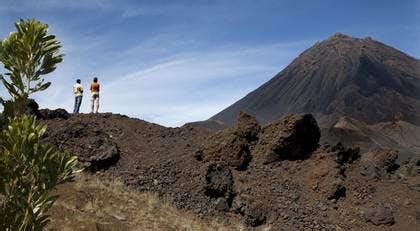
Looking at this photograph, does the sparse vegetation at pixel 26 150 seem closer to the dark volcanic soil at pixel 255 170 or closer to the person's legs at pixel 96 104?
the dark volcanic soil at pixel 255 170

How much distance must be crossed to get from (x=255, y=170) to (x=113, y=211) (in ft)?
21.4

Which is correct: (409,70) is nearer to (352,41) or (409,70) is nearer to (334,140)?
(352,41)

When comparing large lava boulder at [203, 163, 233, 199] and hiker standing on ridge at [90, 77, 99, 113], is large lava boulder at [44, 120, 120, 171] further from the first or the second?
large lava boulder at [203, 163, 233, 199]

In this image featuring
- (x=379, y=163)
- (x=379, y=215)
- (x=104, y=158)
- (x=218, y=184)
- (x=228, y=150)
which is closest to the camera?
(x=218, y=184)

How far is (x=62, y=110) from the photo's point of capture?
2031 cm

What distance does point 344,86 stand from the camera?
317 feet

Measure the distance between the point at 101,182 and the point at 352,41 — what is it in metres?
108

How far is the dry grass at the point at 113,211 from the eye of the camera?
12.9m

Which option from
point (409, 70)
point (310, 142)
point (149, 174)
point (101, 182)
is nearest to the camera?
point (101, 182)

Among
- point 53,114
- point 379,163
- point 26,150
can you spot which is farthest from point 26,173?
point 379,163

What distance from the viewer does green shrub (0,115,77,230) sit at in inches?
141

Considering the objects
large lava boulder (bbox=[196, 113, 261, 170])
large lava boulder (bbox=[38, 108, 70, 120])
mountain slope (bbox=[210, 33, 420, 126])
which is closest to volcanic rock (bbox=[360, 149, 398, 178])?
large lava boulder (bbox=[196, 113, 261, 170])

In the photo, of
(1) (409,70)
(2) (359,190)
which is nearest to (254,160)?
(2) (359,190)

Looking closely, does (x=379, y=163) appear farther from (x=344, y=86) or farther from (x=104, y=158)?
(x=344, y=86)
